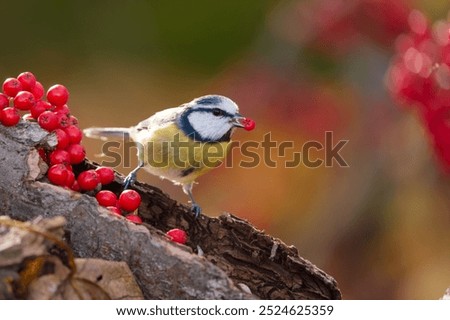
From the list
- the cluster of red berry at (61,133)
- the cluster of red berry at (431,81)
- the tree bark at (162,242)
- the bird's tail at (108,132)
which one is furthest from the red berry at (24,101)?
the cluster of red berry at (431,81)

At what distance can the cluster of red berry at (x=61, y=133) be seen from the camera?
2.35m

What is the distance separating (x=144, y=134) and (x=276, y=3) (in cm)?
253

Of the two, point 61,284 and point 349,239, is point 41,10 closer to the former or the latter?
point 349,239

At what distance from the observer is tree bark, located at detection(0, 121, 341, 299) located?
2014mm

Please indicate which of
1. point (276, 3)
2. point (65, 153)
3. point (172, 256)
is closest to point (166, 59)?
point (276, 3)

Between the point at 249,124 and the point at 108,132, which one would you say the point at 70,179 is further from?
the point at 108,132

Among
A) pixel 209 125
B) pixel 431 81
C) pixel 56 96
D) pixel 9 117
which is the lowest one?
pixel 9 117

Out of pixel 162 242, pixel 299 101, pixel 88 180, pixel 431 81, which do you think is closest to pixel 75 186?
pixel 88 180

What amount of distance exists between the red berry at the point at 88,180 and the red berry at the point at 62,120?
6.3 inches

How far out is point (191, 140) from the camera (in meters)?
3.45

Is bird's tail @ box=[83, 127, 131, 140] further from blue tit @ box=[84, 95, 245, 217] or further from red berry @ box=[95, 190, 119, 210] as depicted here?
red berry @ box=[95, 190, 119, 210]

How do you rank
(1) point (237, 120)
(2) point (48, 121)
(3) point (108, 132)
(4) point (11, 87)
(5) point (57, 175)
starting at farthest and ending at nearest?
(3) point (108, 132)
(1) point (237, 120)
(4) point (11, 87)
(2) point (48, 121)
(5) point (57, 175)

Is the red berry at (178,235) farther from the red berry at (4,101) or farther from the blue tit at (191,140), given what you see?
the blue tit at (191,140)

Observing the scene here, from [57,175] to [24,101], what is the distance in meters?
0.29
